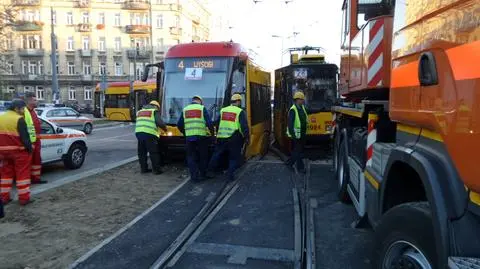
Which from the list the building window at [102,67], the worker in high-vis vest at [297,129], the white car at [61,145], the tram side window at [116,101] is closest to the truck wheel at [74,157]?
the white car at [61,145]

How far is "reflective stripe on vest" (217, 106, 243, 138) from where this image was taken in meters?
8.95

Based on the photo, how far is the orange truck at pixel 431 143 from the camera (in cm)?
208

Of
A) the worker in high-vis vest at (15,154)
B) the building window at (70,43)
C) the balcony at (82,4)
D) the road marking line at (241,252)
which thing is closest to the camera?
the road marking line at (241,252)

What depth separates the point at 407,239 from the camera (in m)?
2.74

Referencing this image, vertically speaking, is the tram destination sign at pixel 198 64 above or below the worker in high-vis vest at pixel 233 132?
above

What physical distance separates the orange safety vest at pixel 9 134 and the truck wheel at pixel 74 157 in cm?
370

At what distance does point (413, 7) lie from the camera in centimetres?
299

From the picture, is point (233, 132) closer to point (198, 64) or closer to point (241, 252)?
point (198, 64)

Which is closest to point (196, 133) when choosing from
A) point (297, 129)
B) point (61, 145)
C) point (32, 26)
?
point (297, 129)

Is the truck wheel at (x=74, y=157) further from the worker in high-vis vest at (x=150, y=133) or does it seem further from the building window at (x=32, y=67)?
the building window at (x=32, y=67)

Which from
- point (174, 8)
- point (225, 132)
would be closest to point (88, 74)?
point (174, 8)

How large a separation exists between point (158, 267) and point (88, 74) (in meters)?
65.7

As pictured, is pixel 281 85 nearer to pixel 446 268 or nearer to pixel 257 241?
pixel 257 241

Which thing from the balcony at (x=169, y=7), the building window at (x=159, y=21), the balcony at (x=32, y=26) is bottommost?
the balcony at (x=32, y=26)
